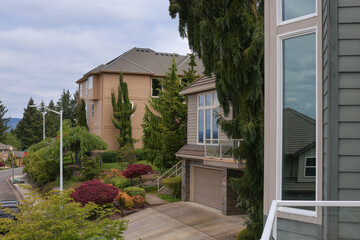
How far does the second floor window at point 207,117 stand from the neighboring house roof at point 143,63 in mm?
20057

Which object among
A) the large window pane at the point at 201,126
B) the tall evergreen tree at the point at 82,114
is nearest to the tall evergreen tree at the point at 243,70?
the large window pane at the point at 201,126

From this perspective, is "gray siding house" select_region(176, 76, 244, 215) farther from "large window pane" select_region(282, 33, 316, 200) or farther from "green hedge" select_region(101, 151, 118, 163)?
"green hedge" select_region(101, 151, 118, 163)

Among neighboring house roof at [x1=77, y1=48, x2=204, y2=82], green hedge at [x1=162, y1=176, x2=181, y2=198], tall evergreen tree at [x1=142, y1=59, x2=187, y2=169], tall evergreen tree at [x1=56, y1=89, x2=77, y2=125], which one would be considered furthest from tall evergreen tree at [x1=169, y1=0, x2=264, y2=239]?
tall evergreen tree at [x1=56, y1=89, x2=77, y2=125]

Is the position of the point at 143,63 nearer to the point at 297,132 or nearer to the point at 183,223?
the point at 183,223

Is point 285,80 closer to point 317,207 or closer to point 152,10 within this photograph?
point 317,207

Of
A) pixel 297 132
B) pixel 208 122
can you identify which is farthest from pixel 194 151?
pixel 297 132

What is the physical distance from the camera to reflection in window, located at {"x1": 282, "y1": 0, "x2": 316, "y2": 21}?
611 centimetres

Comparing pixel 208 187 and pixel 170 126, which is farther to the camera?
pixel 170 126

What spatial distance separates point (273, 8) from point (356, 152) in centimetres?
320

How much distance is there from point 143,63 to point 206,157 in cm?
2671

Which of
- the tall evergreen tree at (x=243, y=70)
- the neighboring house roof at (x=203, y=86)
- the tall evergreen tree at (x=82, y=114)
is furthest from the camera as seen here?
the tall evergreen tree at (x=82, y=114)

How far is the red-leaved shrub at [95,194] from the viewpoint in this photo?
70.8ft

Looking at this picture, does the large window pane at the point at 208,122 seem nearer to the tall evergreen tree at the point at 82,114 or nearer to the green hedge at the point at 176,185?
the green hedge at the point at 176,185

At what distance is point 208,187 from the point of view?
68.4ft
